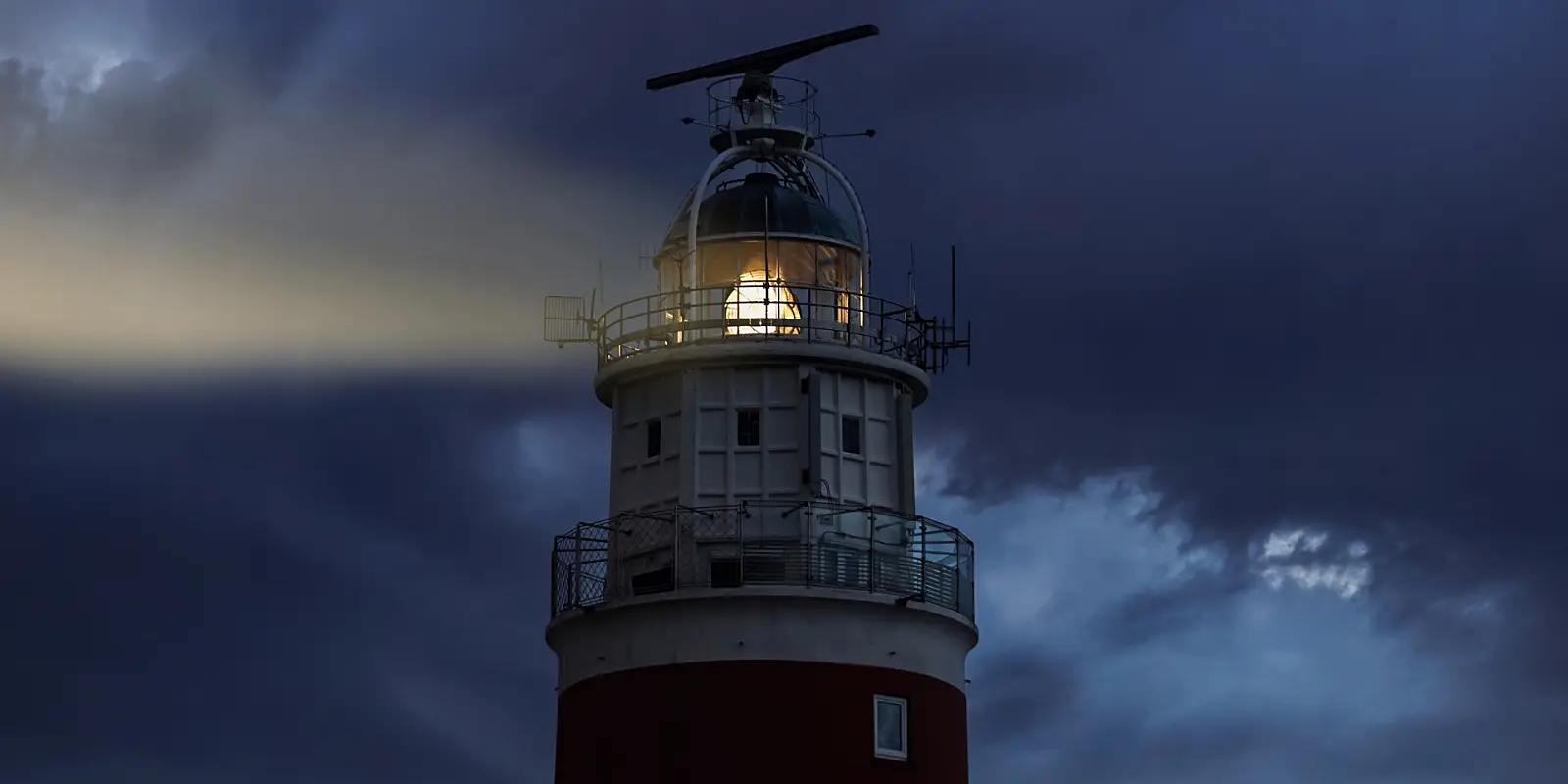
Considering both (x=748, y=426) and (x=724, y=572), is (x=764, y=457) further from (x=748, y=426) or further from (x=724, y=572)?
(x=724, y=572)

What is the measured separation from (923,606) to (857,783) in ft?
10.8

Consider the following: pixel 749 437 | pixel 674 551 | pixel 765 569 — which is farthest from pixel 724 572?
pixel 749 437

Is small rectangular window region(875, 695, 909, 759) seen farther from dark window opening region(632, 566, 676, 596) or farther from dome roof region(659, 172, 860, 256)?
dome roof region(659, 172, 860, 256)

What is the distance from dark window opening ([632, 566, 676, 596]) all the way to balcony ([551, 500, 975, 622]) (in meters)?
0.02

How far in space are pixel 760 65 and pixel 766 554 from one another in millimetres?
10008

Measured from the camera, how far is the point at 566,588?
4631cm

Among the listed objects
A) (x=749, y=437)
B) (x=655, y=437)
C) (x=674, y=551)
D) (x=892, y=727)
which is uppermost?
(x=655, y=437)

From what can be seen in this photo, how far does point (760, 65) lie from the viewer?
49406 mm

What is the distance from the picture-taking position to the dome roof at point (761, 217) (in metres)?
47.7

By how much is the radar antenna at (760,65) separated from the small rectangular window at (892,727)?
12.1 metres

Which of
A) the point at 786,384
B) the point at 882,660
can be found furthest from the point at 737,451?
the point at 882,660

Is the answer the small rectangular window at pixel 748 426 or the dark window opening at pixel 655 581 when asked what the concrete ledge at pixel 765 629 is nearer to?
the dark window opening at pixel 655 581

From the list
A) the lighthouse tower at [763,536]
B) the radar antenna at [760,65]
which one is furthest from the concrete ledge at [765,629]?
the radar antenna at [760,65]

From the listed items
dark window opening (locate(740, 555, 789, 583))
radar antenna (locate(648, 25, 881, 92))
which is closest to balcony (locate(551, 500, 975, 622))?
dark window opening (locate(740, 555, 789, 583))
